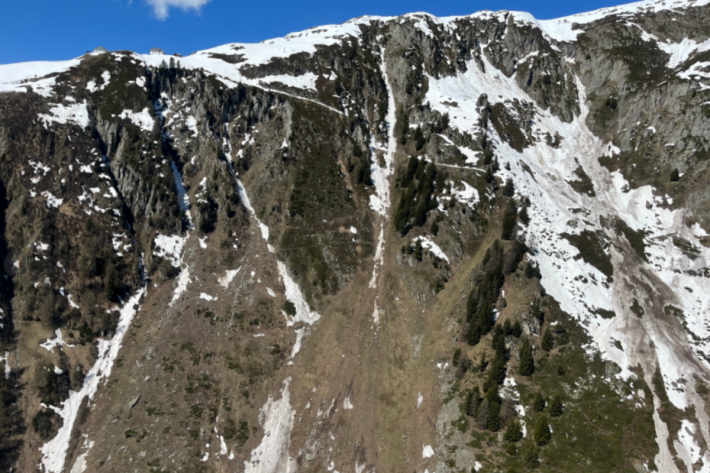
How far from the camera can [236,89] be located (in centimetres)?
11931

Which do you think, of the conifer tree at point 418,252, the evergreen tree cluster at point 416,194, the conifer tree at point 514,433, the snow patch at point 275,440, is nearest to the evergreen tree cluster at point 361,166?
the evergreen tree cluster at point 416,194

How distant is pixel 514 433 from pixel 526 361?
41.9 ft

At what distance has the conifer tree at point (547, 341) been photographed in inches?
2530

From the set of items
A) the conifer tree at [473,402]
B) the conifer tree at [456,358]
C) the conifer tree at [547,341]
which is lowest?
the conifer tree at [473,402]

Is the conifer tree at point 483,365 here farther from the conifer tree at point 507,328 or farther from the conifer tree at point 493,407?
the conifer tree at point 507,328

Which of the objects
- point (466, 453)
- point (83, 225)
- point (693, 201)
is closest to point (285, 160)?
point (83, 225)

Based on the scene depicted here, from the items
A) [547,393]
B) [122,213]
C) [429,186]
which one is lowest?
[547,393]

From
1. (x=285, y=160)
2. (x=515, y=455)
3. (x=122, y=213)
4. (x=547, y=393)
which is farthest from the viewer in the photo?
(x=285, y=160)

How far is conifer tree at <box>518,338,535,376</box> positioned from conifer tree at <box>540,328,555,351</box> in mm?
2948

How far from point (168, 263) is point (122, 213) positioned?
722 inches

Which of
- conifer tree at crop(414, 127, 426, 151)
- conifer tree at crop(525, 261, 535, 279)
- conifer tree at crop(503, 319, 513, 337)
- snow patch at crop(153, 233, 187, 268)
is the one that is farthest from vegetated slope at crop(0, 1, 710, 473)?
conifer tree at crop(525, 261, 535, 279)

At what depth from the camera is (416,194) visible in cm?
9794

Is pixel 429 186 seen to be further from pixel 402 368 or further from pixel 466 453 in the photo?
pixel 466 453

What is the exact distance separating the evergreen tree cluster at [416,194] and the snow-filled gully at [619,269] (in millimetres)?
19823
